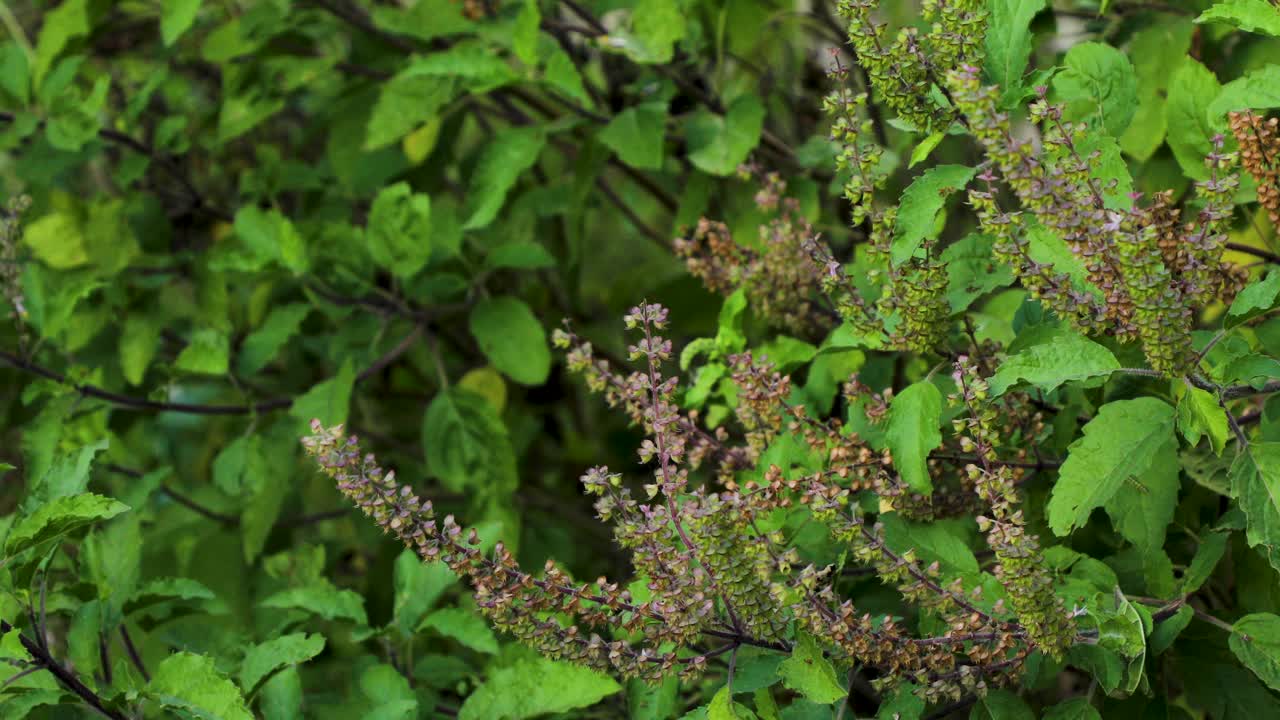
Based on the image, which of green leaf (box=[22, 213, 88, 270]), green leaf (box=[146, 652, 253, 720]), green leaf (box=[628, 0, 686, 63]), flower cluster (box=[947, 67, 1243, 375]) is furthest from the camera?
green leaf (box=[22, 213, 88, 270])

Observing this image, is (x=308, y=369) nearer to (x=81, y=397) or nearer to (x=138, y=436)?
(x=138, y=436)

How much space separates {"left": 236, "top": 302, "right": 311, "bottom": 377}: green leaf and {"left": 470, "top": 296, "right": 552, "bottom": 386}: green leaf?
0.32 meters

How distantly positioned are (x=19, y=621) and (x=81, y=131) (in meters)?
1.11

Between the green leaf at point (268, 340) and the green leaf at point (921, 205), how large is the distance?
1.32 m

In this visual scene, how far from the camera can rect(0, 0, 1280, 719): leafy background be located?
146cm

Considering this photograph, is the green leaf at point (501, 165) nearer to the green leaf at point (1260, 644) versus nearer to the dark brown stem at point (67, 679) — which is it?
the dark brown stem at point (67, 679)

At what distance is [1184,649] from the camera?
4.88 feet

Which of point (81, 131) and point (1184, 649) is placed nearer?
point (1184, 649)

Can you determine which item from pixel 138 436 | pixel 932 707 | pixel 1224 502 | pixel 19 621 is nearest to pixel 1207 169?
pixel 1224 502

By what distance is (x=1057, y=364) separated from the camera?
4.12 feet

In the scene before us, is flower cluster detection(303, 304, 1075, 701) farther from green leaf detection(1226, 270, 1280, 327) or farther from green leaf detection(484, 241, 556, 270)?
green leaf detection(484, 241, 556, 270)

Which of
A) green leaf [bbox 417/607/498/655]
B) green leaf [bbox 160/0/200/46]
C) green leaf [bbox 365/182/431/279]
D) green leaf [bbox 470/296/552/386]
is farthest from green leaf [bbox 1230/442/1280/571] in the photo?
green leaf [bbox 160/0/200/46]

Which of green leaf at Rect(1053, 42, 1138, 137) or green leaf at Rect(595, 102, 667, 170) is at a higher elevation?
green leaf at Rect(1053, 42, 1138, 137)

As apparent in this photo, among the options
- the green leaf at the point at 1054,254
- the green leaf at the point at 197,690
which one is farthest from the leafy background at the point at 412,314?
the green leaf at the point at 1054,254
